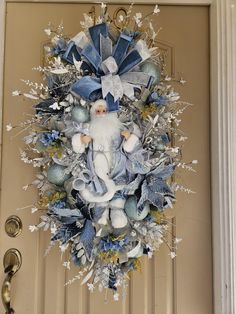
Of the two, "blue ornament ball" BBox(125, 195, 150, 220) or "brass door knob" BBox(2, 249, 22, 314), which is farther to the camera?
"brass door knob" BBox(2, 249, 22, 314)

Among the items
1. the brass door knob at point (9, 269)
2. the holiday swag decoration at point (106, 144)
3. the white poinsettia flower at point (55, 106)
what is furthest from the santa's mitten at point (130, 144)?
the brass door knob at point (9, 269)

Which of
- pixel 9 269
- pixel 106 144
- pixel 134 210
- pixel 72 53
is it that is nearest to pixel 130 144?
pixel 106 144

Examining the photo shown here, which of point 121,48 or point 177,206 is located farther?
point 177,206

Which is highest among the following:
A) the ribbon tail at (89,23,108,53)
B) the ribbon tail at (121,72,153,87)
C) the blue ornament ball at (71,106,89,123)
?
the ribbon tail at (89,23,108,53)

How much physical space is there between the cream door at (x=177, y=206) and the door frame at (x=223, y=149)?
0.12ft

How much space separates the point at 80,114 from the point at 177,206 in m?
0.52

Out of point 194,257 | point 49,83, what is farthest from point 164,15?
point 194,257

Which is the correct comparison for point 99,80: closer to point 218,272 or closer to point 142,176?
point 142,176

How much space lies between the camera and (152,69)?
1.07 metres

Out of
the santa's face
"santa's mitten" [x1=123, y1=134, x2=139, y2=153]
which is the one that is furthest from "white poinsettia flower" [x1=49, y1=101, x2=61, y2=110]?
"santa's mitten" [x1=123, y1=134, x2=139, y2=153]

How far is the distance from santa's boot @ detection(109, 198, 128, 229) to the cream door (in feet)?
1.06

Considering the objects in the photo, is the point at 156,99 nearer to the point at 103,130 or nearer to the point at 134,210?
the point at 103,130

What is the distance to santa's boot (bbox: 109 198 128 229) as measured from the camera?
1047mm

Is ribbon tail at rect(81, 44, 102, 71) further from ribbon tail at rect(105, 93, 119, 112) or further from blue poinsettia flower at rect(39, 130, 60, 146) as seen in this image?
blue poinsettia flower at rect(39, 130, 60, 146)
